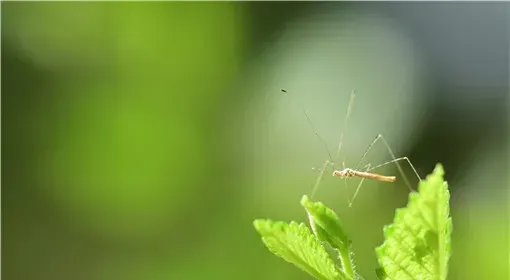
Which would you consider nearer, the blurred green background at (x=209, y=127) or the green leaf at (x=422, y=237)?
the green leaf at (x=422, y=237)

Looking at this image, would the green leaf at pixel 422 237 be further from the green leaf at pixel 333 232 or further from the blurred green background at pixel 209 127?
the blurred green background at pixel 209 127

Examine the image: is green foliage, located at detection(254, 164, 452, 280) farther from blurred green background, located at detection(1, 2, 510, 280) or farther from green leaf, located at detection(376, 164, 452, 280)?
blurred green background, located at detection(1, 2, 510, 280)

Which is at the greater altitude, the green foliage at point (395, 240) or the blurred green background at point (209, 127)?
the green foliage at point (395, 240)

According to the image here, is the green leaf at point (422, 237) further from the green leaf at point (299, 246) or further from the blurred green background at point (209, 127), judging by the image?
the blurred green background at point (209, 127)

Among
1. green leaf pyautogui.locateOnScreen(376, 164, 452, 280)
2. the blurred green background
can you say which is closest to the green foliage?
green leaf pyautogui.locateOnScreen(376, 164, 452, 280)

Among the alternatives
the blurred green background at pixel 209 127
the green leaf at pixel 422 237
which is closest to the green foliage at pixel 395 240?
the green leaf at pixel 422 237

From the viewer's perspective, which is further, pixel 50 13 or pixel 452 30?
pixel 452 30

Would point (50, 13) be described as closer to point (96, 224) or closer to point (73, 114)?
point (73, 114)

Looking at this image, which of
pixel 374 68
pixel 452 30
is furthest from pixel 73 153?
pixel 452 30
